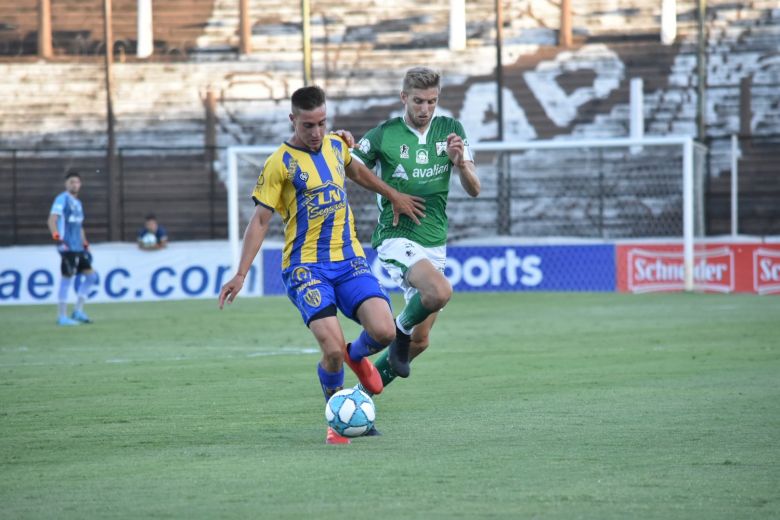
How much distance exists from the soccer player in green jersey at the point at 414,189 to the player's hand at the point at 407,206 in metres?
0.08

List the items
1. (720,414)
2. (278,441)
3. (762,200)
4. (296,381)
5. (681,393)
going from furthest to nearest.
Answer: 1. (762,200)
2. (296,381)
3. (681,393)
4. (720,414)
5. (278,441)

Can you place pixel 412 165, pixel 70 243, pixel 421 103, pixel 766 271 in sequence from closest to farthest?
pixel 421 103
pixel 412 165
pixel 70 243
pixel 766 271

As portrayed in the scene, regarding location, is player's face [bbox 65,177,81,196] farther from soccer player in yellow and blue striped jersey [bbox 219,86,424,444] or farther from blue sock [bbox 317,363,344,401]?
blue sock [bbox 317,363,344,401]

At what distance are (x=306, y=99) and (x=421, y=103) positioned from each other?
1.41 meters

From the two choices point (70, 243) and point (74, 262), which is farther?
point (74, 262)

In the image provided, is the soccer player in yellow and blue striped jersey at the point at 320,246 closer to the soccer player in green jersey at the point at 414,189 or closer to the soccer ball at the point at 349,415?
the soccer ball at the point at 349,415

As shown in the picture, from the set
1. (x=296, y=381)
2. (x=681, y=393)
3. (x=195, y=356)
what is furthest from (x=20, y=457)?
(x=195, y=356)

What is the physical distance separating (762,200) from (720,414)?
70.9ft

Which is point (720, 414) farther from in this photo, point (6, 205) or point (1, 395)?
point (6, 205)

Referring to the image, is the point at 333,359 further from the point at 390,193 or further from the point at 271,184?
the point at 390,193

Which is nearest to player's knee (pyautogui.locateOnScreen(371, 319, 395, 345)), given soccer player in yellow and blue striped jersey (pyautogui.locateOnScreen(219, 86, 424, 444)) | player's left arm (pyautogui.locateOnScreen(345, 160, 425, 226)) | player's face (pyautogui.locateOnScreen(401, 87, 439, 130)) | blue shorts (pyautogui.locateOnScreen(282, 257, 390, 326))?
soccer player in yellow and blue striped jersey (pyautogui.locateOnScreen(219, 86, 424, 444))

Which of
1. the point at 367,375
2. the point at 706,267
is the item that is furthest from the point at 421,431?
the point at 706,267

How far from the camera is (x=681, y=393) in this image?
9164mm

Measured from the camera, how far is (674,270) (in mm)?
23438
